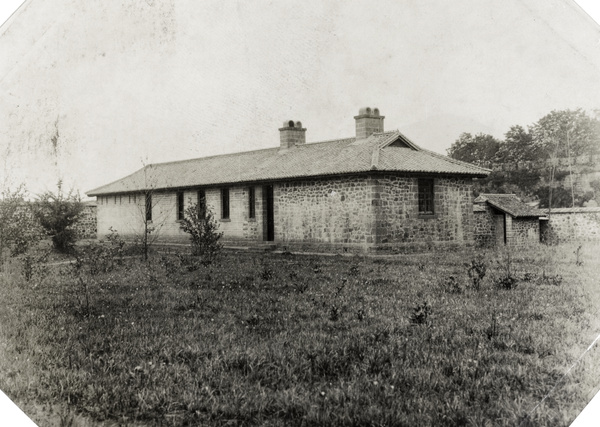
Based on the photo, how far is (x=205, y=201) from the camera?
11266mm

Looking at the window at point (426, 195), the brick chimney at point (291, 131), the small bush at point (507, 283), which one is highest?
the brick chimney at point (291, 131)

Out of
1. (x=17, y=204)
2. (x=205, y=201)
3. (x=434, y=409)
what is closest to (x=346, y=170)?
(x=205, y=201)

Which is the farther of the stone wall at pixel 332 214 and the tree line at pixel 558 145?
the stone wall at pixel 332 214

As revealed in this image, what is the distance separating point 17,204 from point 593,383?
19.0 ft

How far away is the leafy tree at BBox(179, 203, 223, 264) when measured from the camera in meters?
8.87

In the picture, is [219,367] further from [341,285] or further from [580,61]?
[580,61]

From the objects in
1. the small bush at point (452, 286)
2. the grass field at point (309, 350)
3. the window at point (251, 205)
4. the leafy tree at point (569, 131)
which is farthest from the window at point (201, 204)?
the leafy tree at point (569, 131)

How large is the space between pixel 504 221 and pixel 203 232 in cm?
1455

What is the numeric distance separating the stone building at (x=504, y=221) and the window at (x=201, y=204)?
11.9 m

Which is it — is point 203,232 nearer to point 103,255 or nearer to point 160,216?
point 160,216

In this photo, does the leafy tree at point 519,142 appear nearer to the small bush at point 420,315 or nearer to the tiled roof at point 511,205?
the small bush at point 420,315

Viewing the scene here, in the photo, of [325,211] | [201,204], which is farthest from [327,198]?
[201,204]

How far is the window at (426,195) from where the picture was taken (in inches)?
628

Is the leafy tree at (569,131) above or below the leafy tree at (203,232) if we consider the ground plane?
above
